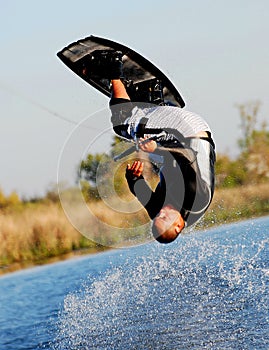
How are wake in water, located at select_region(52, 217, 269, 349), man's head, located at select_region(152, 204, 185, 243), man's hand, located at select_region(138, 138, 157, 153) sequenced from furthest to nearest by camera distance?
wake in water, located at select_region(52, 217, 269, 349), man's hand, located at select_region(138, 138, 157, 153), man's head, located at select_region(152, 204, 185, 243)

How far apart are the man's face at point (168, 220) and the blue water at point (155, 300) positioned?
5.58 ft

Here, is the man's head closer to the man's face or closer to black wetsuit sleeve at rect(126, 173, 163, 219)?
the man's face

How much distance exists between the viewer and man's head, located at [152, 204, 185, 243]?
7230 millimetres

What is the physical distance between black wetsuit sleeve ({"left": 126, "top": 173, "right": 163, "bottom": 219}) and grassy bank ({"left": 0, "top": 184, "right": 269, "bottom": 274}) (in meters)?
10.3

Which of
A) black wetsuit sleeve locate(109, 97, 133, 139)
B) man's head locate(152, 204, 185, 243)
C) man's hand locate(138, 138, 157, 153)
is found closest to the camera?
man's head locate(152, 204, 185, 243)

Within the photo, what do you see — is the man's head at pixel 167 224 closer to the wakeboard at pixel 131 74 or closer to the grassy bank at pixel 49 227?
the wakeboard at pixel 131 74

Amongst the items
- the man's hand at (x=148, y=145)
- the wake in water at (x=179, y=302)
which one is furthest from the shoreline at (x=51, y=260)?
the man's hand at (x=148, y=145)

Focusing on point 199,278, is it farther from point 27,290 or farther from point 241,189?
point 241,189

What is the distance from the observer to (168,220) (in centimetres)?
725

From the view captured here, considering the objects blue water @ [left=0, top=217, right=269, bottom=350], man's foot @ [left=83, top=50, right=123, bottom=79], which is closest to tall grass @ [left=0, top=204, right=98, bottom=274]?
blue water @ [left=0, top=217, right=269, bottom=350]

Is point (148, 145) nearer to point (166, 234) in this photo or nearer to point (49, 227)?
point (166, 234)

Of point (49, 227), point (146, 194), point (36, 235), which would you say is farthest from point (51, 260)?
point (146, 194)

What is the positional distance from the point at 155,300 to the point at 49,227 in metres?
7.67

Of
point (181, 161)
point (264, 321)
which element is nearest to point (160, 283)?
point (264, 321)
